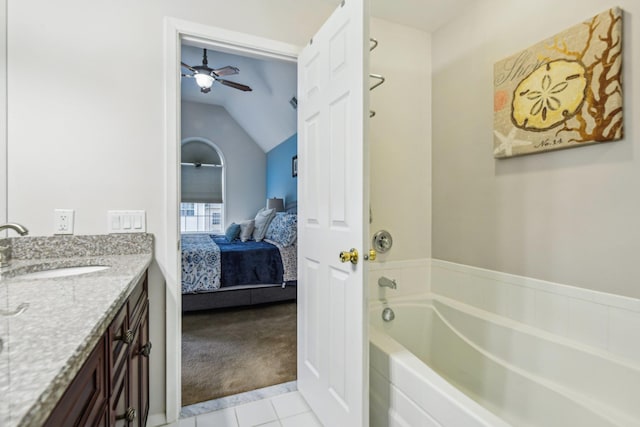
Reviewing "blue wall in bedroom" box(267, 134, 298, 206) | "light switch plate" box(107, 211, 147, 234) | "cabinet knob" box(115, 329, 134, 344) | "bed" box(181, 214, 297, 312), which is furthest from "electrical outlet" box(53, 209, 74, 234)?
"blue wall in bedroom" box(267, 134, 298, 206)

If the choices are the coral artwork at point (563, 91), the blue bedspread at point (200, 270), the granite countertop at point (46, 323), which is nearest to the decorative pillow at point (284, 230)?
the blue bedspread at point (200, 270)

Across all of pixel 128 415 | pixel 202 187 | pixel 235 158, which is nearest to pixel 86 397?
pixel 128 415

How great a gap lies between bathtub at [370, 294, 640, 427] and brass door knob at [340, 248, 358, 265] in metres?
0.45

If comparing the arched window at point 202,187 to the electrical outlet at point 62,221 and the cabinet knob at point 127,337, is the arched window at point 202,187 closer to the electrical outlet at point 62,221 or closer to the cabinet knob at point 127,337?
the electrical outlet at point 62,221

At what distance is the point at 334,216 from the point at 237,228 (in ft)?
11.2

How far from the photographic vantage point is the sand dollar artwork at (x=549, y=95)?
141 centimetres

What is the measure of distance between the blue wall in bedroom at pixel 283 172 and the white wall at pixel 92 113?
348 cm

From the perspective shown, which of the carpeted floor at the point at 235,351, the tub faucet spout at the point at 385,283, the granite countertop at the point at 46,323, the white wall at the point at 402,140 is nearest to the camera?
the granite countertop at the point at 46,323

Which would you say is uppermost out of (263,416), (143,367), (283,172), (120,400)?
→ (283,172)

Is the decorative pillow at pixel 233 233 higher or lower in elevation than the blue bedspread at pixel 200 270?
higher

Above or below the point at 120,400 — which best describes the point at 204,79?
above

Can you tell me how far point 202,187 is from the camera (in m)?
6.53

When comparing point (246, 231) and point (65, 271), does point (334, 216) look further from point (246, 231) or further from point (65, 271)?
point (246, 231)

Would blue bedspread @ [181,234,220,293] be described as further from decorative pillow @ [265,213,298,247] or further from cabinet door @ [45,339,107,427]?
cabinet door @ [45,339,107,427]
